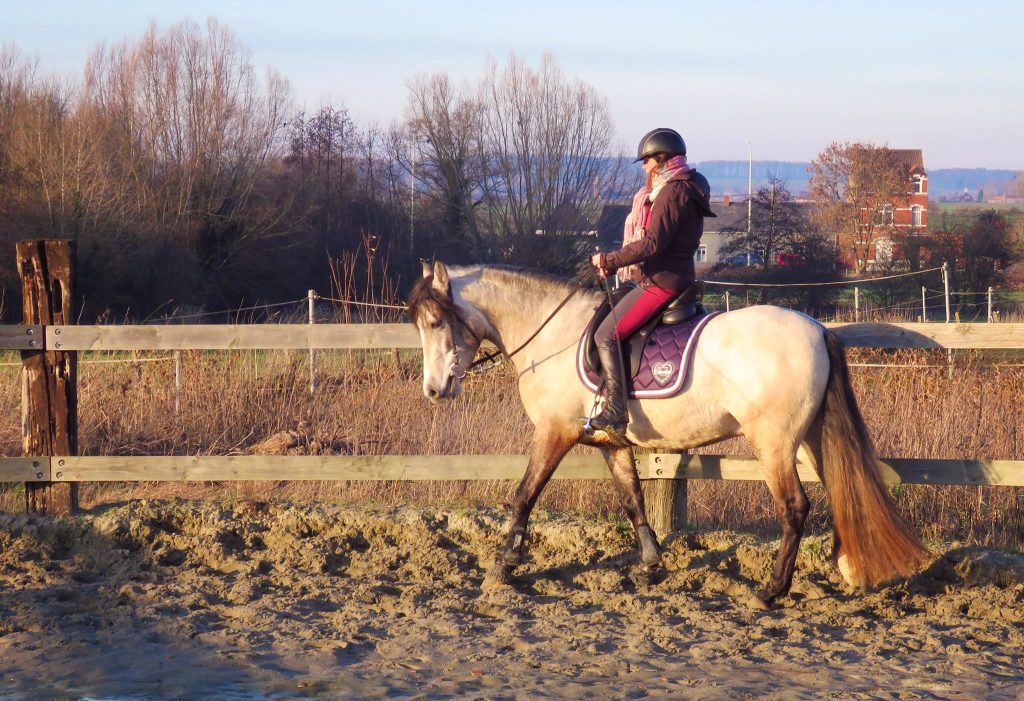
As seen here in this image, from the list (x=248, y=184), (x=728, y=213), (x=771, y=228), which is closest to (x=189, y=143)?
(x=248, y=184)

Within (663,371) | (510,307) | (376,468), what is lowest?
(376,468)

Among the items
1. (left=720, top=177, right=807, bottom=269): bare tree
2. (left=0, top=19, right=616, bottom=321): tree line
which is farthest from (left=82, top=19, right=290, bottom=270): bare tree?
(left=720, top=177, right=807, bottom=269): bare tree

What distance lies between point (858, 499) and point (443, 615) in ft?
7.36

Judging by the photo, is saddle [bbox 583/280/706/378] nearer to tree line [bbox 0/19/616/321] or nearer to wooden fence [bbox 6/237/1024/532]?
wooden fence [bbox 6/237/1024/532]

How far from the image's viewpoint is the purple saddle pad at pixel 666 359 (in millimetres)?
5590

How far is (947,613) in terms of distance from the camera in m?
5.32

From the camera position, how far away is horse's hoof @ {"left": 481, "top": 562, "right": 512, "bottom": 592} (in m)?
5.82

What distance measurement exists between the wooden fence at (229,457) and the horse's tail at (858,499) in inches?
25.6

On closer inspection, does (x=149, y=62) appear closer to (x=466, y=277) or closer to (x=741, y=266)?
(x=741, y=266)

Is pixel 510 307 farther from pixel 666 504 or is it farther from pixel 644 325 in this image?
pixel 666 504

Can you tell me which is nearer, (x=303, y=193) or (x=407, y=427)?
(x=407, y=427)

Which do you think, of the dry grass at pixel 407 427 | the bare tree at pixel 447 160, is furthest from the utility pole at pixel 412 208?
the dry grass at pixel 407 427

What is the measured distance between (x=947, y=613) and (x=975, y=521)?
6.55 feet

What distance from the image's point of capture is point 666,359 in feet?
18.4
